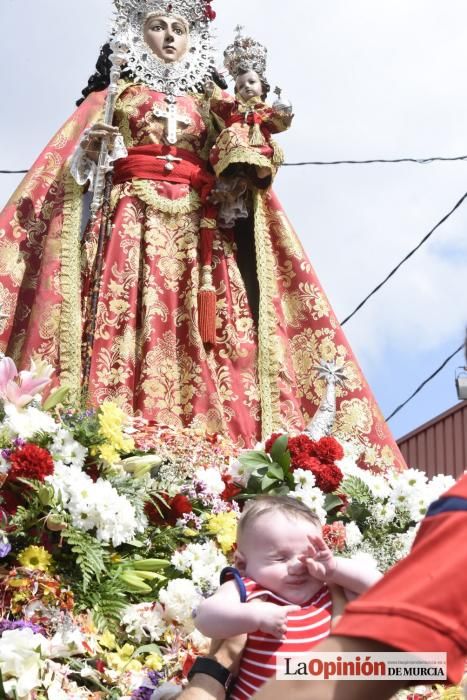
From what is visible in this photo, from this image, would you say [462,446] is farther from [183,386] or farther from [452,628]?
[452,628]

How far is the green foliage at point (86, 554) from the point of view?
2.80m

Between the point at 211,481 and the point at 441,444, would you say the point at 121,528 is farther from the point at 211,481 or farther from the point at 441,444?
the point at 441,444

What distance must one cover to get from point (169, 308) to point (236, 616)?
321 cm

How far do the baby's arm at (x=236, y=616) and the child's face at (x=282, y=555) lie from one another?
0.14 ft

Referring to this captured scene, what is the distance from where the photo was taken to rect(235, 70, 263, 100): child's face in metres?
5.30

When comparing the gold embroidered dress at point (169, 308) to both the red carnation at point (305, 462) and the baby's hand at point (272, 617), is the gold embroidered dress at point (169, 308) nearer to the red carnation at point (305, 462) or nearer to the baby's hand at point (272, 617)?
the red carnation at point (305, 462)

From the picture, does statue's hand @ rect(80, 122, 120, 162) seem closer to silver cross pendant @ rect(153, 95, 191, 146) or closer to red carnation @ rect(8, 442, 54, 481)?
silver cross pendant @ rect(153, 95, 191, 146)

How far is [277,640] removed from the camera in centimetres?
198

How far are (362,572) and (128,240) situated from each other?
135 inches

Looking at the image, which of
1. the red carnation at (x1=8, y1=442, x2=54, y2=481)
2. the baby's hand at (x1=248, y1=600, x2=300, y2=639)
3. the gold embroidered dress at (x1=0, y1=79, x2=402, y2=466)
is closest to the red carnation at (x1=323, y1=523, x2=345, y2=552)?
the red carnation at (x1=8, y1=442, x2=54, y2=481)

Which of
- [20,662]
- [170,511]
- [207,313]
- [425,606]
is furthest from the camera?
[207,313]

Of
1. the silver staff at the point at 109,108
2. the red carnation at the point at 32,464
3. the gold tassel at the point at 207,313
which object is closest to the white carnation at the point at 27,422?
the red carnation at the point at 32,464

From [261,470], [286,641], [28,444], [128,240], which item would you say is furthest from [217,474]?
[128,240]

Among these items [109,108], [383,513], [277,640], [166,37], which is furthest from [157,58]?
[277,640]
